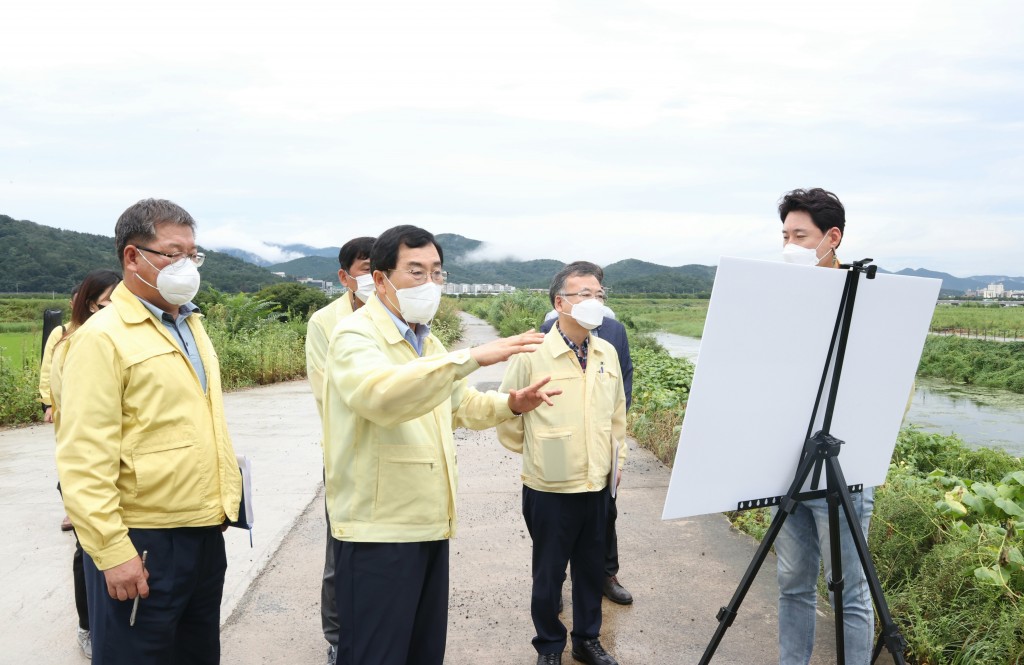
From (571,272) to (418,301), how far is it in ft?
3.76

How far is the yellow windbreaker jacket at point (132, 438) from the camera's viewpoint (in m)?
2.03

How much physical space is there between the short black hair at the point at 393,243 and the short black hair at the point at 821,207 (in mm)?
1435

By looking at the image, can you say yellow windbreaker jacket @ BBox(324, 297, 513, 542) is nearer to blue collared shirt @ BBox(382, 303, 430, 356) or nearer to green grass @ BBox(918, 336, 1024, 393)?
blue collared shirt @ BBox(382, 303, 430, 356)

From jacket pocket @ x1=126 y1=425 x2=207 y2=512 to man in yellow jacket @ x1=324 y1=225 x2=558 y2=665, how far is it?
0.44 meters

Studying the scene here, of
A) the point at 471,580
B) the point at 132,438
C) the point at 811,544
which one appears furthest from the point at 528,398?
the point at 471,580

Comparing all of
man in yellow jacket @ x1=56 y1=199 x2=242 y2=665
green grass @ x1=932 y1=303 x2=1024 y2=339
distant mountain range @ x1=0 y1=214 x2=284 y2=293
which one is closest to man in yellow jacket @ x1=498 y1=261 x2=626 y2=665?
man in yellow jacket @ x1=56 y1=199 x2=242 y2=665

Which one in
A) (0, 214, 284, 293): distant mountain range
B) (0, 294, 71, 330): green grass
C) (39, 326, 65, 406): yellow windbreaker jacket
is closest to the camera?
(39, 326, 65, 406): yellow windbreaker jacket

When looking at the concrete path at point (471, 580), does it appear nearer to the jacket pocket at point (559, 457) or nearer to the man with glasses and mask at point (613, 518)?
the man with glasses and mask at point (613, 518)

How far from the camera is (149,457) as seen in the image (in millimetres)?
2166

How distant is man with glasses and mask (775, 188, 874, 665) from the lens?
2.52m

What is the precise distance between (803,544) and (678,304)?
84461 mm

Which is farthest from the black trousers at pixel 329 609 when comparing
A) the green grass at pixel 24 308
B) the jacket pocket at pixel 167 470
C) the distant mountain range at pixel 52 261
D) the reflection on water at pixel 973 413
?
the distant mountain range at pixel 52 261

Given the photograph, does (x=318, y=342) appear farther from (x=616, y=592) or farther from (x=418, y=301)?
(x=616, y=592)

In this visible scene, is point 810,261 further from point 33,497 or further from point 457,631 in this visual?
point 33,497
